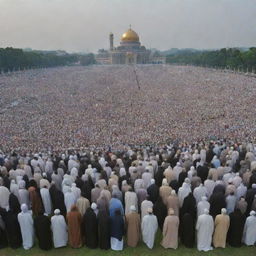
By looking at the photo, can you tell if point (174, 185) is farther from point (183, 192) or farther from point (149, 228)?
point (149, 228)

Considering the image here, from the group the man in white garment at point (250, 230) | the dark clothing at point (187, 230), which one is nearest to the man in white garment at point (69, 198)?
the dark clothing at point (187, 230)

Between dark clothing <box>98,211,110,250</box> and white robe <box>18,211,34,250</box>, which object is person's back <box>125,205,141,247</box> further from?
white robe <box>18,211,34,250</box>

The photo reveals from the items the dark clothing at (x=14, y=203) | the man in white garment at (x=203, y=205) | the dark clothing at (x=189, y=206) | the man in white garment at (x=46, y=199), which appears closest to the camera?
the man in white garment at (x=203, y=205)

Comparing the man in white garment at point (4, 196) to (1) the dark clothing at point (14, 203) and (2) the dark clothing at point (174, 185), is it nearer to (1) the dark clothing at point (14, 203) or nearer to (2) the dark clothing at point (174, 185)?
(1) the dark clothing at point (14, 203)

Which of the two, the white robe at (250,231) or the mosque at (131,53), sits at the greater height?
the mosque at (131,53)

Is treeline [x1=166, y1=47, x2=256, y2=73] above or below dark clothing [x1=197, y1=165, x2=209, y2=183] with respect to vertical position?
above

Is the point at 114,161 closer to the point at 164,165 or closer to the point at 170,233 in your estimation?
the point at 164,165

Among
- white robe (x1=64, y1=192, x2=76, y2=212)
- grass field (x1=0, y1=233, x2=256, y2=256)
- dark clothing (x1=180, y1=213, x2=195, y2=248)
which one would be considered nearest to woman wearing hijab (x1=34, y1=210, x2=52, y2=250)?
grass field (x1=0, y1=233, x2=256, y2=256)
